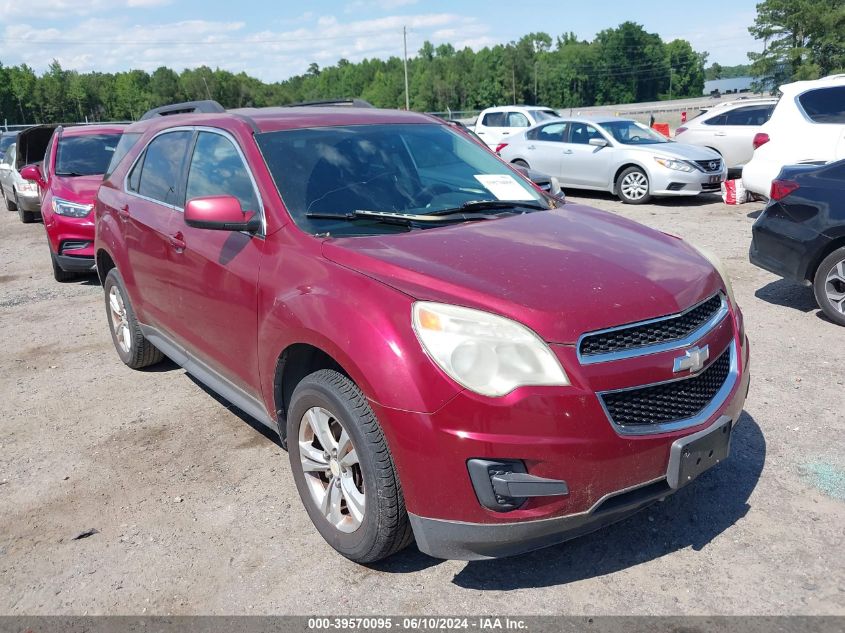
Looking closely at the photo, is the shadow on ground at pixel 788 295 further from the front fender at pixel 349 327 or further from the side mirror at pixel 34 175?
the side mirror at pixel 34 175

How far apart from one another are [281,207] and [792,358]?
12.6 feet

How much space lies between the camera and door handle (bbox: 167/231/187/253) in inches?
158

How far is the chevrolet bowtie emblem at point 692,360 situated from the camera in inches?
105

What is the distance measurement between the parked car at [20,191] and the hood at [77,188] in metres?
5.29

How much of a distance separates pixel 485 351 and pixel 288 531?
A: 146 cm

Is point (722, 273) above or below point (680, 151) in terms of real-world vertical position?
above

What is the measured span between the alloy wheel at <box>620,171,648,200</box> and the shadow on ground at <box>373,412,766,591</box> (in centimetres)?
1007

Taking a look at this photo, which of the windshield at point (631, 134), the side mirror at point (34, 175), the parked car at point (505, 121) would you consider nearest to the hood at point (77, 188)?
the side mirror at point (34, 175)

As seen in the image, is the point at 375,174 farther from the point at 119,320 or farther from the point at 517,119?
the point at 517,119

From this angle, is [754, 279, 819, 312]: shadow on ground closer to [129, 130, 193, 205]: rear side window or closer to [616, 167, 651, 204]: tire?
[129, 130, 193, 205]: rear side window

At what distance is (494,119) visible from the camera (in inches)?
754

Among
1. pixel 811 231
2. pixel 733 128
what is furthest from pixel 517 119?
pixel 811 231

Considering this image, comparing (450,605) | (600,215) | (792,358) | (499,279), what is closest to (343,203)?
(499,279)

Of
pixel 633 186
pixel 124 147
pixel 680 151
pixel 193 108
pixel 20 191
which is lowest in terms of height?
pixel 633 186
